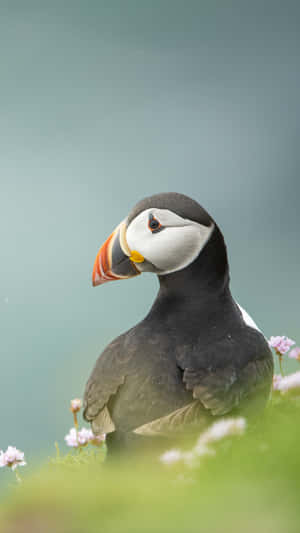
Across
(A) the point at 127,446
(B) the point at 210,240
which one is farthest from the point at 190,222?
(A) the point at 127,446

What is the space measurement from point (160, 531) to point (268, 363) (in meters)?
1.62

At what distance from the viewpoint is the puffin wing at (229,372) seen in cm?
194

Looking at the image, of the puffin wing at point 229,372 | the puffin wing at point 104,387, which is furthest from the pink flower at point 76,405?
the puffin wing at point 229,372

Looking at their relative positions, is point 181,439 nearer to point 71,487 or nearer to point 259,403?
point 259,403

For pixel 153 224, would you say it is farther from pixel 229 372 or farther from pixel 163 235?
pixel 229 372

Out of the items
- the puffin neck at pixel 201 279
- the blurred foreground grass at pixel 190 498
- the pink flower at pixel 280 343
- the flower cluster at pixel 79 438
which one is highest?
the puffin neck at pixel 201 279

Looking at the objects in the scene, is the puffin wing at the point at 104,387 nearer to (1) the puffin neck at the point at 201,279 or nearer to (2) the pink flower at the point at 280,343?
(1) the puffin neck at the point at 201,279

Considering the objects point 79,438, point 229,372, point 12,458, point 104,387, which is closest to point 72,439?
point 79,438

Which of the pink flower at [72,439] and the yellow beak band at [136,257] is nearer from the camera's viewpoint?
the yellow beak band at [136,257]

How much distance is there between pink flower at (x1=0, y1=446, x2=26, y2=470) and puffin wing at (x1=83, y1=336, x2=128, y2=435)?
107cm

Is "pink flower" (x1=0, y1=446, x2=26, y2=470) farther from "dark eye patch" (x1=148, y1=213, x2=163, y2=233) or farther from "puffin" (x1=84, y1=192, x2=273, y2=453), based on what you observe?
"dark eye patch" (x1=148, y1=213, x2=163, y2=233)

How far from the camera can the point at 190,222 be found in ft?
7.29

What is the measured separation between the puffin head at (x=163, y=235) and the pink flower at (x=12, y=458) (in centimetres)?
138

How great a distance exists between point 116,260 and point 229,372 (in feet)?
2.39
